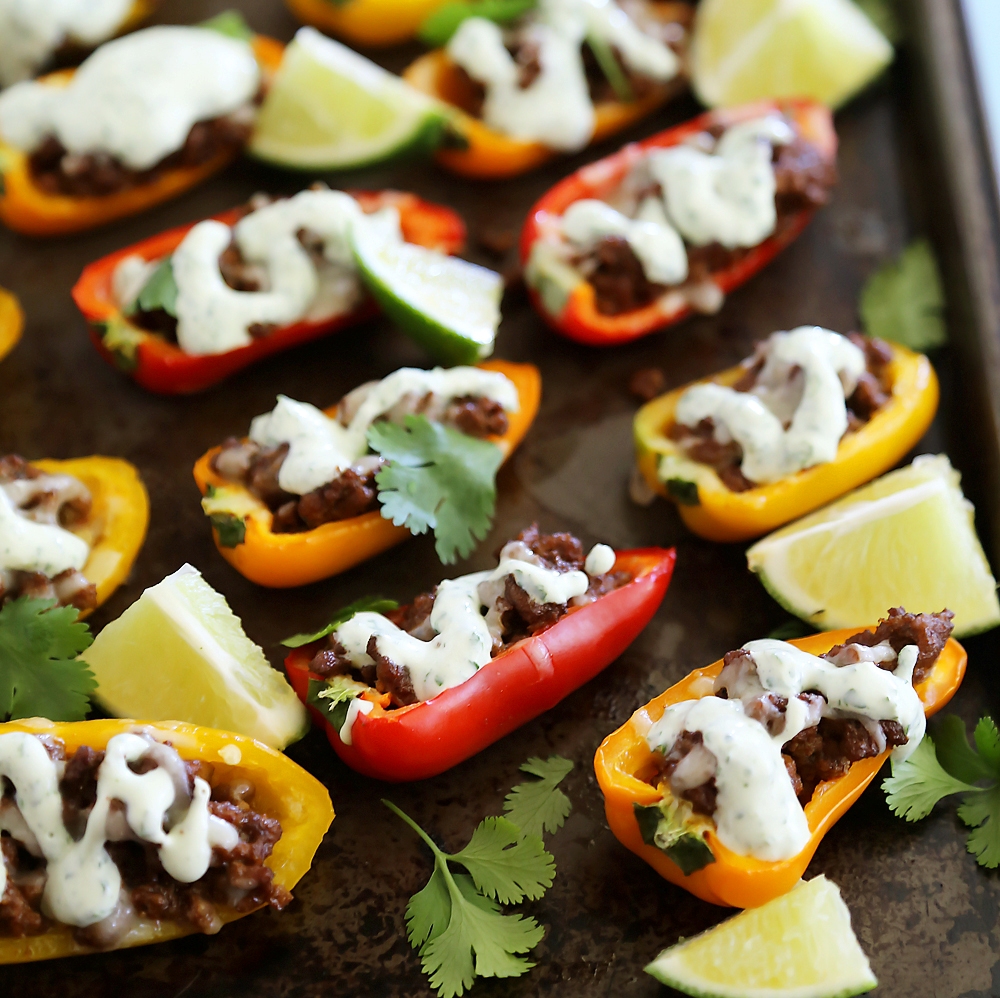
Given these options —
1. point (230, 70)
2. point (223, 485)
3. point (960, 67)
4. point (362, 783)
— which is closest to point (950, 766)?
point (362, 783)

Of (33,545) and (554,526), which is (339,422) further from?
(33,545)

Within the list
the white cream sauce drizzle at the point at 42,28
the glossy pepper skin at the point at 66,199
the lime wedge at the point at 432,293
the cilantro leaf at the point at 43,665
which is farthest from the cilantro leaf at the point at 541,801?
the white cream sauce drizzle at the point at 42,28

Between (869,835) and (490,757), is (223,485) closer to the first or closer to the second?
(490,757)

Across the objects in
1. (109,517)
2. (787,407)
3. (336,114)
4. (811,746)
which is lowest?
(811,746)

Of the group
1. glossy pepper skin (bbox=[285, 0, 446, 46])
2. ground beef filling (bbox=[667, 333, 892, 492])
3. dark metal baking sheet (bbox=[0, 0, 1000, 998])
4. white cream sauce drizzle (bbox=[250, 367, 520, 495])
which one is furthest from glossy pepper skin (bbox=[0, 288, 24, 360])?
ground beef filling (bbox=[667, 333, 892, 492])

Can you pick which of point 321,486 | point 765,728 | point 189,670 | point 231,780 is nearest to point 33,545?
point 189,670

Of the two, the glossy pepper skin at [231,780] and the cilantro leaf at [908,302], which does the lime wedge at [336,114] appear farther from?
the glossy pepper skin at [231,780]
